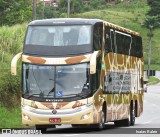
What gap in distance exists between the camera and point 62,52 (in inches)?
936

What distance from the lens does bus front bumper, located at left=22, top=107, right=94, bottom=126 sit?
23203mm

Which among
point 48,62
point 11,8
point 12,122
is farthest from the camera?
point 11,8

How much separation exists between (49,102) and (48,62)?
4.47ft

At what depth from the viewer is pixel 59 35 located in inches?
953

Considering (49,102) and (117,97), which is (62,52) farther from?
(117,97)

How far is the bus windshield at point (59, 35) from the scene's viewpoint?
2406cm

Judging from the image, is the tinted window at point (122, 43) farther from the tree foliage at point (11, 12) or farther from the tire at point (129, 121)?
the tree foliage at point (11, 12)

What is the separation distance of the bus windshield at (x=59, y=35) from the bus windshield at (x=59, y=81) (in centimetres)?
90

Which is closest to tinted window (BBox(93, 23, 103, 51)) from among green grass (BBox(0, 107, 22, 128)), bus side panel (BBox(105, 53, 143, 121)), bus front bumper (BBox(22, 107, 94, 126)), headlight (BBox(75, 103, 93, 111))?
bus side panel (BBox(105, 53, 143, 121))

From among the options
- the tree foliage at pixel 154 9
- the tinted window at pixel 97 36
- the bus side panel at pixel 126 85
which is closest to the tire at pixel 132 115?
the bus side panel at pixel 126 85

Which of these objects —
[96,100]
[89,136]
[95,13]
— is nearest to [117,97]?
[96,100]

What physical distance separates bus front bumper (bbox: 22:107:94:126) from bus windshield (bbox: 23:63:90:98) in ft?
1.88

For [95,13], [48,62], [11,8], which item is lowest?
[95,13]

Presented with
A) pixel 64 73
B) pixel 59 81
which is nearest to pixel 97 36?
pixel 64 73
